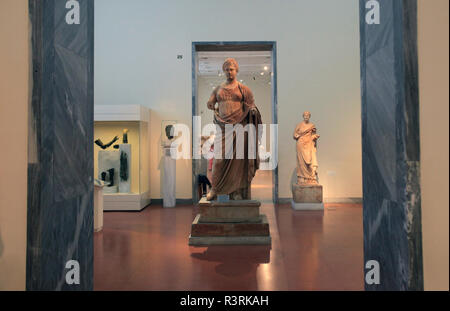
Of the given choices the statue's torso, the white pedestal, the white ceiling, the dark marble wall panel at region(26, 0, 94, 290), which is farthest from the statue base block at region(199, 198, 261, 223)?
the white ceiling

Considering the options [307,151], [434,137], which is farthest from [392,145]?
[307,151]

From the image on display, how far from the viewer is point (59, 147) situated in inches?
91.6

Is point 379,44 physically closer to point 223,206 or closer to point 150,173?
point 223,206

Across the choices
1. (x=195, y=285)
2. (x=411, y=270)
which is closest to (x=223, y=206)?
(x=195, y=285)

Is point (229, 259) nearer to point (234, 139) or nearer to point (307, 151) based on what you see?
point (234, 139)

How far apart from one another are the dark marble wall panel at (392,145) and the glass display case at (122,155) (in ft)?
23.3

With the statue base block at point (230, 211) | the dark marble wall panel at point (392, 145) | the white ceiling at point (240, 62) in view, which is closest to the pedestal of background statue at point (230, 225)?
the statue base block at point (230, 211)

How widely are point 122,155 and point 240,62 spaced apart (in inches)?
413

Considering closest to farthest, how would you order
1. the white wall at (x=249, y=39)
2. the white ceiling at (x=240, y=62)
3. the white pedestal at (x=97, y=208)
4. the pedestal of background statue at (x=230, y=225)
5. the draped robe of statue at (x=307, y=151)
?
the pedestal of background statue at (x=230, y=225) → the white pedestal at (x=97, y=208) → the draped robe of statue at (x=307, y=151) → the white wall at (x=249, y=39) → the white ceiling at (x=240, y=62)

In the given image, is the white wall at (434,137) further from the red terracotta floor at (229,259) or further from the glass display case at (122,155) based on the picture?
the glass display case at (122,155)

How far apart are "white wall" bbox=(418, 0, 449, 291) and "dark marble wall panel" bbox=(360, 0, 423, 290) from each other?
1.7 inches

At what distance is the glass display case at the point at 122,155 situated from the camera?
8.54m

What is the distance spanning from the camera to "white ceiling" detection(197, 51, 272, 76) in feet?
49.4

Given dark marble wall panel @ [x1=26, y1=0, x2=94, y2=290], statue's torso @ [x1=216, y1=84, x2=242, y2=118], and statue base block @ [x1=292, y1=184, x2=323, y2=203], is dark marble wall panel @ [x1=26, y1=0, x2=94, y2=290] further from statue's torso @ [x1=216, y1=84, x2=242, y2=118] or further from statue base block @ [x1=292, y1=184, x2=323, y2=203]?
statue base block @ [x1=292, y1=184, x2=323, y2=203]
